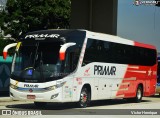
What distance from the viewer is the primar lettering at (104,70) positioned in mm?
19927

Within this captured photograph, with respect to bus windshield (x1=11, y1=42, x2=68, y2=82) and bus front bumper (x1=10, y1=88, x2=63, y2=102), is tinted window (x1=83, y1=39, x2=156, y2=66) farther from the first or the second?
bus front bumper (x1=10, y1=88, x2=63, y2=102)

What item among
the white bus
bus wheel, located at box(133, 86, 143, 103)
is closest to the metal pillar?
bus wheel, located at box(133, 86, 143, 103)

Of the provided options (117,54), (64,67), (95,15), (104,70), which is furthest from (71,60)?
(95,15)

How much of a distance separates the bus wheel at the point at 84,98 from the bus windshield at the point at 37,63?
5.91 feet

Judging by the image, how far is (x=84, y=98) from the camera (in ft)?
62.3

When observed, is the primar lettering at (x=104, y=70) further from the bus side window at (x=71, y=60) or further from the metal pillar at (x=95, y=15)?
the metal pillar at (x=95, y=15)

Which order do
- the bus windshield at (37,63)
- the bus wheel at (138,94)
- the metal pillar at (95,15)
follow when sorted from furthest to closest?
the metal pillar at (95,15), the bus wheel at (138,94), the bus windshield at (37,63)

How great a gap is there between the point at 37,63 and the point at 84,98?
2564mm

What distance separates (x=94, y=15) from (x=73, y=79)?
1328cm

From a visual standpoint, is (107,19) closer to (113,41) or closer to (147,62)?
(147,62)

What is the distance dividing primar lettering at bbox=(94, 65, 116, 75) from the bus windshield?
2619 millimetres

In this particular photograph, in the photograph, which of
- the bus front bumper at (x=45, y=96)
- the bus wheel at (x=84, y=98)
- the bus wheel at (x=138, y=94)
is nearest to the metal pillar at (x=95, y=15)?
the bus wheel at (x=138, y=94)

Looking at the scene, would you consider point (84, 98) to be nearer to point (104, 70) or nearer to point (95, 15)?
point (104, 70)

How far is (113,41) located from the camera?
21.6 m
